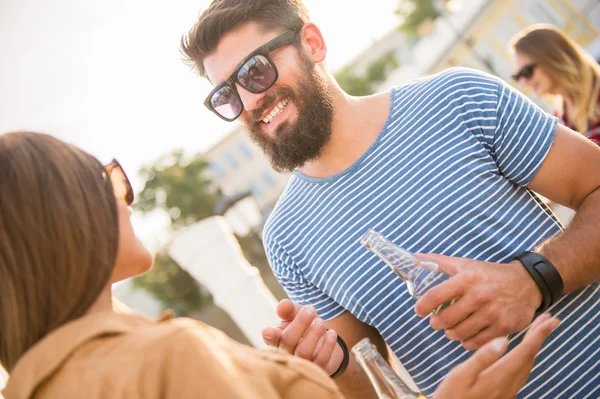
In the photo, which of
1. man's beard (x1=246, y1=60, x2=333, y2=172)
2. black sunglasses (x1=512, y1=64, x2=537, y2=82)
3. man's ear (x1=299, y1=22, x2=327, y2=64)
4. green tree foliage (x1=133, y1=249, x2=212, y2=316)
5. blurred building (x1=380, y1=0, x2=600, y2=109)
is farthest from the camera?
green tree foliage (x1=133, y1=249, x2=212, y2=316)

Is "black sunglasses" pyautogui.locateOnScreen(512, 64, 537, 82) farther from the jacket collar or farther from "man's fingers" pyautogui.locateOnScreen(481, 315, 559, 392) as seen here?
the jacket collar

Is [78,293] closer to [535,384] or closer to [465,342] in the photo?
[465,342]

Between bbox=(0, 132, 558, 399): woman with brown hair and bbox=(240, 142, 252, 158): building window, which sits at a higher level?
bbox=(240, 142, 252, 158): building window

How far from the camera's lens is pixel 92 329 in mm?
974

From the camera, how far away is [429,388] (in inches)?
77.5

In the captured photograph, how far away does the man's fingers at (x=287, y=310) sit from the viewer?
162 centimetres

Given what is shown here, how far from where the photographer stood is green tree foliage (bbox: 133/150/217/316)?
101 ft

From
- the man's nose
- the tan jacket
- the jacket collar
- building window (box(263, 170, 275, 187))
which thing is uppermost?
the man's nose

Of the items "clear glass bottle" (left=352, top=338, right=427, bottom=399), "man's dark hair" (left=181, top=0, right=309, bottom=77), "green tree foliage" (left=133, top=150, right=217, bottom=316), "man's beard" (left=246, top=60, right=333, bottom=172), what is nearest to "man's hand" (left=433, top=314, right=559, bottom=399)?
"clear glass bottle" (left=352, top=338, right=427, bottom=399)

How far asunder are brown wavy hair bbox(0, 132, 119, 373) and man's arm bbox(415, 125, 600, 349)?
34.9 inches

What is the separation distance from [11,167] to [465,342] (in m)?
1.33

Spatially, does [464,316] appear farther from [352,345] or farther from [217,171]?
[217,171]

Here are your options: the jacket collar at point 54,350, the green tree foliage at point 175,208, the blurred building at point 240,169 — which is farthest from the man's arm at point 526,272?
the blurred building at point 240,169

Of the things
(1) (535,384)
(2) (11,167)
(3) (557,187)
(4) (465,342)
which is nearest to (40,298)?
(2) (11,167)
